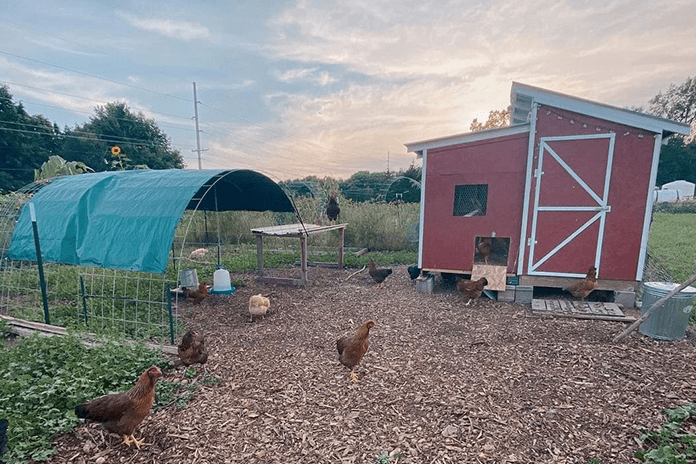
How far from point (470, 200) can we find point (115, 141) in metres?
32.0

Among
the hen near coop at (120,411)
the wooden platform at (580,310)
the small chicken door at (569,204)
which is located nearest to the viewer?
the hen near coop at (120,411)

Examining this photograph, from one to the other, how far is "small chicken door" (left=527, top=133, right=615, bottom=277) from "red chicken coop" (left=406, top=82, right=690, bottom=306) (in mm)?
14

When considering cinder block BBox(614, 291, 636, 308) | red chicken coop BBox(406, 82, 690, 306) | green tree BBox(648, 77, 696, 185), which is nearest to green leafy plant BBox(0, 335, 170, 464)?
red chicken coop BBox(406, 82, 690, 306)

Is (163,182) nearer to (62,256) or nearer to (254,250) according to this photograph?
(62,256)

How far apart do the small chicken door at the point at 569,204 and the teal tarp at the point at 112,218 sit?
5334 millimetres

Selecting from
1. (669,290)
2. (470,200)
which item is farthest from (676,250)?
(470,200)

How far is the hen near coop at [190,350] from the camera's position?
3.52 meters

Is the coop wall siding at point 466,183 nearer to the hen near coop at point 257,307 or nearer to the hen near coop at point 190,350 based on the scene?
the hen near coop at point 257,307

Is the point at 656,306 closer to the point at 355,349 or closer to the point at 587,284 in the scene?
the point at 587,284

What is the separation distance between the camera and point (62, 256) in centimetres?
464

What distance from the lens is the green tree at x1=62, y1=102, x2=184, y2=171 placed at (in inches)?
1025

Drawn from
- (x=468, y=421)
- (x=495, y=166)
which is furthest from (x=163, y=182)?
(x=495, y=166)

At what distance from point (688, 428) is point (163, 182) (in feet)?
21.2

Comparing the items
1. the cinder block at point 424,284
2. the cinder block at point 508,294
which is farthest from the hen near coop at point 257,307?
the cinder block at point 508,294
